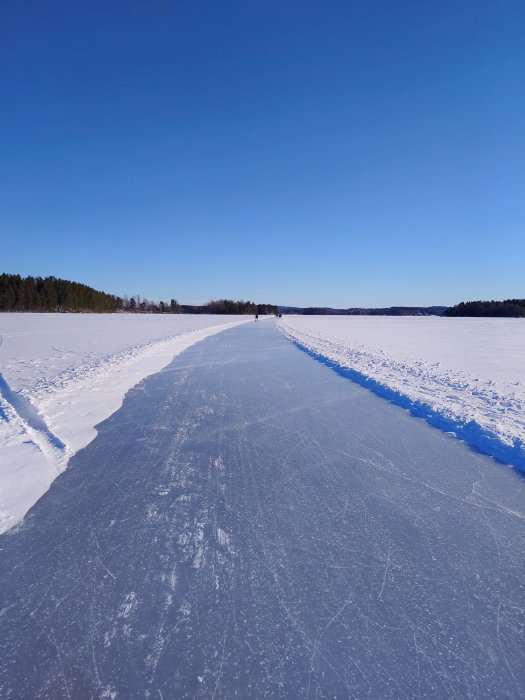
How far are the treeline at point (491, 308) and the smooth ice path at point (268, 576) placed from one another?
95.9 metres

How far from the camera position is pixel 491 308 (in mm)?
89562

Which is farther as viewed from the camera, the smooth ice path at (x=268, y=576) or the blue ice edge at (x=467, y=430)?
the blue ice edge at (x=467, y=430)

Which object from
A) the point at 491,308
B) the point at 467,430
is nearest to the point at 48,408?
the point at 467,430

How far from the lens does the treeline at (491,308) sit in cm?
8438

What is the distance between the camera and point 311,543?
2520 mm

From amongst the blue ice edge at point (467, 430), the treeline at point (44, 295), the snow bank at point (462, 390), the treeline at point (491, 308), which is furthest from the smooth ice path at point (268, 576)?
the treeline at point (491, 308)

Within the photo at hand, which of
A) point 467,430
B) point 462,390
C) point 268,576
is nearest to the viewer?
point 268,576

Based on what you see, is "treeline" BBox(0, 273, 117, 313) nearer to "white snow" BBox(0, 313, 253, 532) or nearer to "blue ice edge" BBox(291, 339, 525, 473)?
"white snow" BBox(0, 313, 253, 532)

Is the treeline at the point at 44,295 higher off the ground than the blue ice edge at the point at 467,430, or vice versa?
the treeline at the point at 44,295

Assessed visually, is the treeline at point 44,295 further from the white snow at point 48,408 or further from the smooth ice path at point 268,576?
the smooth ice path at point 268,576

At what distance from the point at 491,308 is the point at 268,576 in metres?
104

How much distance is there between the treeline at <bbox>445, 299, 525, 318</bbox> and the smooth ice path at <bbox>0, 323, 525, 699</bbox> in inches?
3777

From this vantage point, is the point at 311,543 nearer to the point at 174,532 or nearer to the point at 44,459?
the point at 174,532

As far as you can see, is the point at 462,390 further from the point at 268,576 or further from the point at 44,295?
the point at 44,295
